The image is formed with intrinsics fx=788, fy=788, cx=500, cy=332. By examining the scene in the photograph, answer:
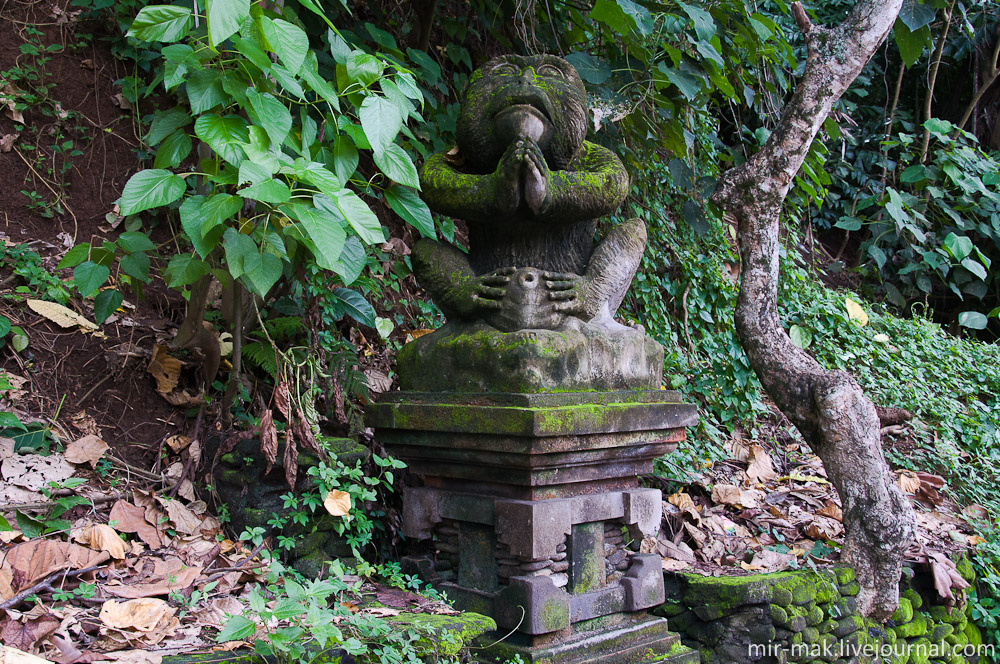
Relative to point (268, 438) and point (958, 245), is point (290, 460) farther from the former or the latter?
point (958, 245)

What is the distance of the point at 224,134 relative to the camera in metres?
2.31

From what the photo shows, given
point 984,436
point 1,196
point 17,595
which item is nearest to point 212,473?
point 17,595

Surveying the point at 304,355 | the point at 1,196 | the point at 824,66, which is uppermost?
the point at 824,66

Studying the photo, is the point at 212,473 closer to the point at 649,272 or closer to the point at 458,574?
the point at 458,574

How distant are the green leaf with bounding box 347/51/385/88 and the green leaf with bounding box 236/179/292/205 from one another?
543 millimetres

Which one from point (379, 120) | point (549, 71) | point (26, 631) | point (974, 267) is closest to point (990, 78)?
point (974, 267)

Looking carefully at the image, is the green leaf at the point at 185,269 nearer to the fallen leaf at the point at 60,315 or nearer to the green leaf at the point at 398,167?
the green leaf at the point at 398,167

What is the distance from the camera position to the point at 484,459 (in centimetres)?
270

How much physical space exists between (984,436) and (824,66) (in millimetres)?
3483

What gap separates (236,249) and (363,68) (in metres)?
0.68

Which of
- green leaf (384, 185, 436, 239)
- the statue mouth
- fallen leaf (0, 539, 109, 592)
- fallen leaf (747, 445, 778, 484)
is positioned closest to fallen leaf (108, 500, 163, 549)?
fallen leaf (0, 539, 109, 592)

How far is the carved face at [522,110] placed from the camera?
2992mm

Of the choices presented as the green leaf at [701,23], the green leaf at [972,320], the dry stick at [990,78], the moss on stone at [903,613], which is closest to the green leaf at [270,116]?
the green leaf at [701,23]

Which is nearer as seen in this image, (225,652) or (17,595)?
(225,652)
